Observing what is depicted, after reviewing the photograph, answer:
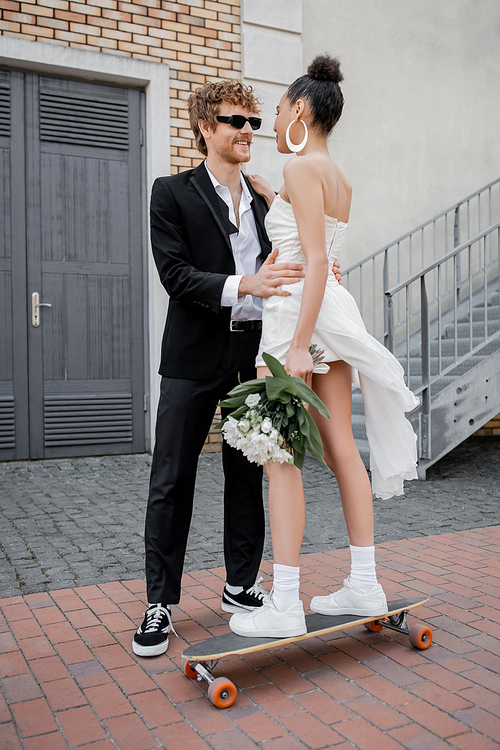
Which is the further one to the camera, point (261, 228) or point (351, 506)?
point (261, 228)

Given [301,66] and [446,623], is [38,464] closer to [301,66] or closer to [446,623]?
[446,623]

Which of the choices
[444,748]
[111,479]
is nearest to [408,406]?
[444,748]

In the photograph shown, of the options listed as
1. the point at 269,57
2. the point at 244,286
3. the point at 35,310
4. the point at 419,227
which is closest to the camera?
the point at 244,286

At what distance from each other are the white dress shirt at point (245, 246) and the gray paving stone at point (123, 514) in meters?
1.48

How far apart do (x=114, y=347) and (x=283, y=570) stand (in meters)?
4.57

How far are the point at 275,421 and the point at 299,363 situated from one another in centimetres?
23

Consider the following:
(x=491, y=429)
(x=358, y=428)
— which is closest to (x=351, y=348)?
(x=358, y=428)

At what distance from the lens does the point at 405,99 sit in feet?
26.3

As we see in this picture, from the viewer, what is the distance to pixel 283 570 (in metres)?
2.22

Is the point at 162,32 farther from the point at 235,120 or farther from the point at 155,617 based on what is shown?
the point at 155,617

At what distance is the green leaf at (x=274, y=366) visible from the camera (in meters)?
2.18

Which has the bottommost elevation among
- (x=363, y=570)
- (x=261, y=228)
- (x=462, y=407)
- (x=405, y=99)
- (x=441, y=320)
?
(x=363, y=570)

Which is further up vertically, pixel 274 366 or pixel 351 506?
pixel 274 366

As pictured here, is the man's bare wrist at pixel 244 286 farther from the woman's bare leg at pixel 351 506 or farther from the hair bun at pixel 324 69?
the hair bun at pixel 324 69
